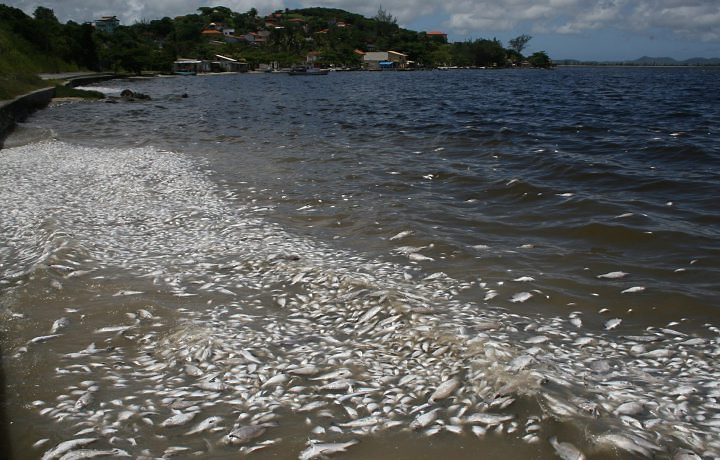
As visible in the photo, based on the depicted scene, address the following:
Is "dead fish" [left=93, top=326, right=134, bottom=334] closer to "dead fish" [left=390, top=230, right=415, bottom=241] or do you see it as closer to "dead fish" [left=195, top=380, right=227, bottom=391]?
"dead fish" [left=195, top=380, right=227, bottom=391]

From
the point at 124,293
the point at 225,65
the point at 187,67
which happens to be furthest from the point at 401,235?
the point at 225,65

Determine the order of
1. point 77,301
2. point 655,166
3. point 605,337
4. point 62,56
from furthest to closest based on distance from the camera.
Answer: point 62,56
point 655,166
point 77,301
point 605,337

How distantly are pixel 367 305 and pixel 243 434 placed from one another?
9.22ft

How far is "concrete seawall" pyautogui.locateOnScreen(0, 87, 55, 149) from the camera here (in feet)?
74.9

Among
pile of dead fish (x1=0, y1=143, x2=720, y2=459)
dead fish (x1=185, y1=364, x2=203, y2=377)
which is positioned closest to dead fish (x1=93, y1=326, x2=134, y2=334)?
pile of dead fish (x1=0, y1=143, x2=720, y2=459)

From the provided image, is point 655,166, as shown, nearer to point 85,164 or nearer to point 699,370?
point 699,370

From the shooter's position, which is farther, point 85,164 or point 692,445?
point 85,164

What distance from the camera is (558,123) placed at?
26984mm

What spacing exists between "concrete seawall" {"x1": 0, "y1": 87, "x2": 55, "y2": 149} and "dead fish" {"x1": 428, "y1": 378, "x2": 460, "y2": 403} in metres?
21.5

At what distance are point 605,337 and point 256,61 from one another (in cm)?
19907

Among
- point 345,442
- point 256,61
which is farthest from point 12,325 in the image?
point 256,61

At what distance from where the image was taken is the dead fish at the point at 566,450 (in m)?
4.31

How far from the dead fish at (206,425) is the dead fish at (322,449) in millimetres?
847

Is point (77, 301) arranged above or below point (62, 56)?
below
